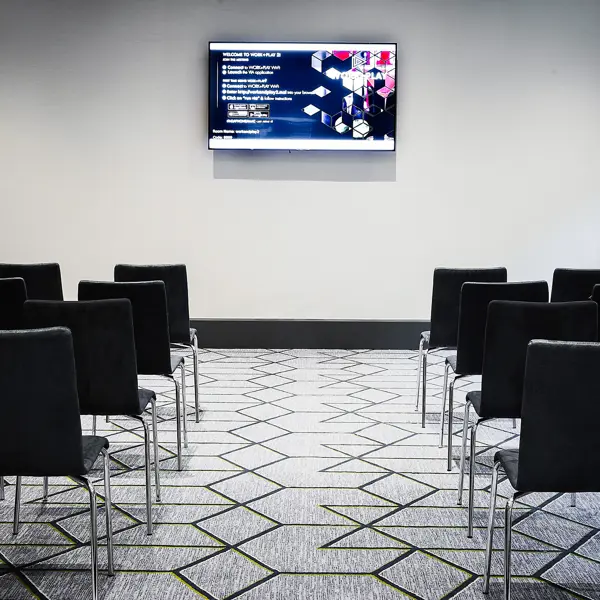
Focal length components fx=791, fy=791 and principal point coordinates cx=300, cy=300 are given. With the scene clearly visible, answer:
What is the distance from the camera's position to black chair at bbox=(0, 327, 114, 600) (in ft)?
7.31

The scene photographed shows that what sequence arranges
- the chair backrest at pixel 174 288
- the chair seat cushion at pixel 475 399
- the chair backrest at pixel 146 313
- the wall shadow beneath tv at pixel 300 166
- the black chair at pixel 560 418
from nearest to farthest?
1. the black chair at pixel 560 418
2. the chair seat cushion at pixel 475 399
3. the chair backrest at pixel 146 313
4. the chair backrest at pixel 174 288
5. the wall shadow beneath tv at pixel 300 166

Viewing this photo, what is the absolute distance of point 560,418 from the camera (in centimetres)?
214

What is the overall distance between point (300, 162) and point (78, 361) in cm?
441

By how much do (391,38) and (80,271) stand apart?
3.45m

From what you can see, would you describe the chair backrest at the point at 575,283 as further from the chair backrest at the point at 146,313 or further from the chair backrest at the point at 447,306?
the chair backrest at the point at 146,313

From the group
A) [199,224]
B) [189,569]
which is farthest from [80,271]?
[189,569]

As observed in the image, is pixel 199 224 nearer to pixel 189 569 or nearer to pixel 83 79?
pixel 83 79

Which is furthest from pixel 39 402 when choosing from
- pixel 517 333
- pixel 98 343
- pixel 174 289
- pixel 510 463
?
pixel 174 289

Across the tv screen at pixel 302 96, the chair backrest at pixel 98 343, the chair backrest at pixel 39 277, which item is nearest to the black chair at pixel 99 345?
the chair backrest at pixel 98 343

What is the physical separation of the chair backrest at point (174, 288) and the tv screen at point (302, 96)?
2.54 metres

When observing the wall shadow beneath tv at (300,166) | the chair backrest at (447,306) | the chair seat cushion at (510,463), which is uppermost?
the wall shadow beneath tv at (300,166)

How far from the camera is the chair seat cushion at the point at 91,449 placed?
245 centimetres

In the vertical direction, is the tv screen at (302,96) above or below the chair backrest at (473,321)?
above

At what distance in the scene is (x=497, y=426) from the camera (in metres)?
4.62
